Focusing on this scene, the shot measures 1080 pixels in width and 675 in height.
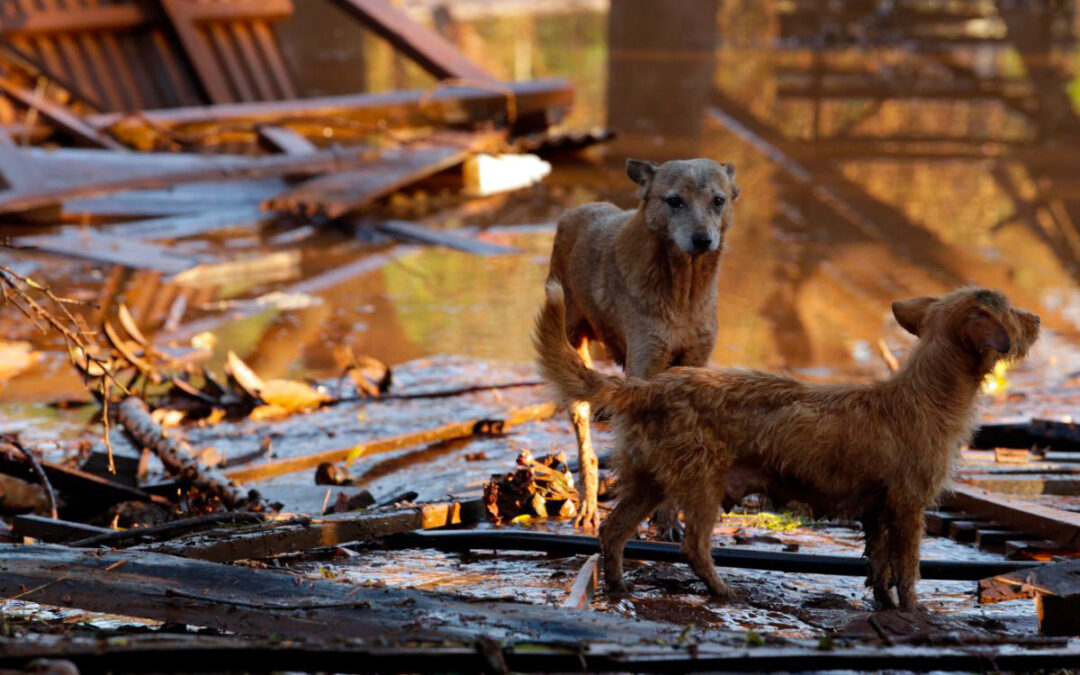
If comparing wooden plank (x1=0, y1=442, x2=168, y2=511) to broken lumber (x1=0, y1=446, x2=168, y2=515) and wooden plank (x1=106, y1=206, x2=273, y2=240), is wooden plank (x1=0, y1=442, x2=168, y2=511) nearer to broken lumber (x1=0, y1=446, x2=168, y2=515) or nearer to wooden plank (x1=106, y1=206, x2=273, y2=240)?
broken lumber (x1=0, y1=446, x2=168, y2=515)

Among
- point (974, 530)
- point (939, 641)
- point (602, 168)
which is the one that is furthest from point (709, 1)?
point (939, 641)

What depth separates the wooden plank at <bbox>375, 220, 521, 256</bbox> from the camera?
14352mm

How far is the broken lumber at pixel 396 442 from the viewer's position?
8000mm

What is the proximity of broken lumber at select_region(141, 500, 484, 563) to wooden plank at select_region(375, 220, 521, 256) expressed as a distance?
7.45 metres

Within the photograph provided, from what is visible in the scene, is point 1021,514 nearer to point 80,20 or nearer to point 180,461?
point 180,461

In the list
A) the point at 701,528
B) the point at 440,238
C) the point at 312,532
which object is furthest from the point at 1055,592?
the point at 440,238

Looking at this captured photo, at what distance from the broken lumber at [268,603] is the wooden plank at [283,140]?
40.3 ft

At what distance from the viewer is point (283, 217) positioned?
626 inches

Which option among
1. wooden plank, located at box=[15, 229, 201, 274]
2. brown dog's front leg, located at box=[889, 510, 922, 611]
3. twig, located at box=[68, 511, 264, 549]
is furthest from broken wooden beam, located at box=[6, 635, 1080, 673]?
wooden plank, located at box=[15, 229, 201, 274]

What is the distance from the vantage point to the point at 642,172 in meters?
7.41

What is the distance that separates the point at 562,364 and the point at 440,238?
356 inches

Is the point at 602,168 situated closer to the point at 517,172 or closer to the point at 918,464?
the point at 517,172

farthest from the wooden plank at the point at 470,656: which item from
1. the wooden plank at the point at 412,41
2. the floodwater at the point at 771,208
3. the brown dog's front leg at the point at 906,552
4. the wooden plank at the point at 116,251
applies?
the wooden plank at the point at 412,41

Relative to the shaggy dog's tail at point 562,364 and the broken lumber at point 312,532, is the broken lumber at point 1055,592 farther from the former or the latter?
the broken lumber at point 312,532
